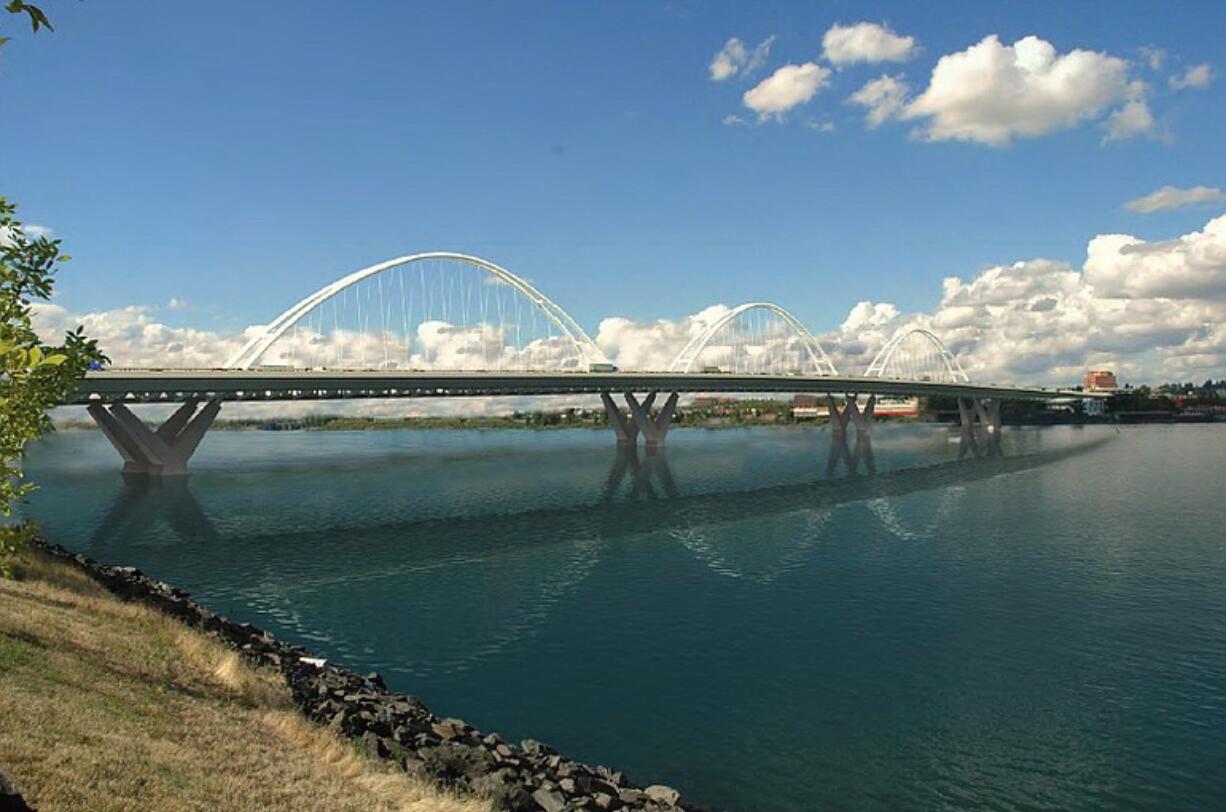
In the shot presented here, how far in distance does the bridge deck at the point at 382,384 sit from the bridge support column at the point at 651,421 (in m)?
8.12

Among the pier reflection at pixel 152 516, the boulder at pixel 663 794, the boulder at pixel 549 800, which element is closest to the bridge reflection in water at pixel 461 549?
the pier reflection at pixel 152 516

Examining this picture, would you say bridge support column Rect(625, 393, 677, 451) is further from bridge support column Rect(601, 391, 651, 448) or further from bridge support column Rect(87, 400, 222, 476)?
bridge support column Rect(87, 400, 222, 476)

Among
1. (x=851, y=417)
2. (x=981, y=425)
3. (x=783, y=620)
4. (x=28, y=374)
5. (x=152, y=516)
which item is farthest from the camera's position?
(x=981, y=425)

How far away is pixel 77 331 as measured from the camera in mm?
12859

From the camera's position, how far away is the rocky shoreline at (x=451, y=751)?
14062mm

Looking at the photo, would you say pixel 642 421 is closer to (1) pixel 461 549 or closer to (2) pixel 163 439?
(2) pixel 163 439

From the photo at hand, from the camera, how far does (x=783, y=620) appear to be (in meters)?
27.7

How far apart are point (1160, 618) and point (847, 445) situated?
10977 cm

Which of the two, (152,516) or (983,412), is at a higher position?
(983,412)

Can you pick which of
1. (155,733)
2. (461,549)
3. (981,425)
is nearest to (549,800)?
(155,733)

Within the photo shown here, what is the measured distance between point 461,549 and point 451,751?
27.9m

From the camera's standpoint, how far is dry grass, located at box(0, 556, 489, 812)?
948 centimetres

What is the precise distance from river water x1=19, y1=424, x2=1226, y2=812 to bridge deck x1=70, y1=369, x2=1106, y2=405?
9718 millimetres

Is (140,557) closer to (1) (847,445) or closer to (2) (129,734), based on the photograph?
(2) (129,734)
